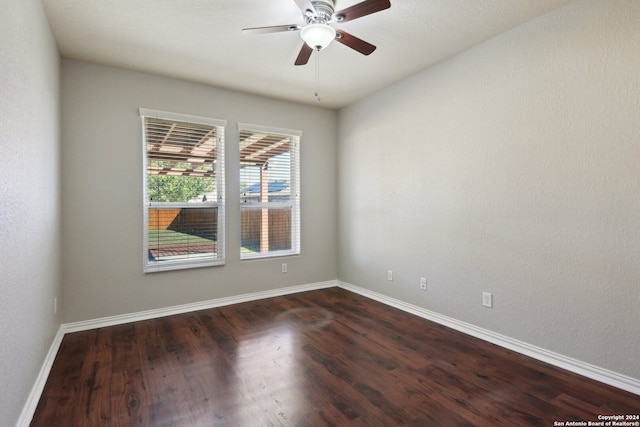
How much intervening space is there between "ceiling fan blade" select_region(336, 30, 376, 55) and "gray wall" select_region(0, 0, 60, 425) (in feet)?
6.08

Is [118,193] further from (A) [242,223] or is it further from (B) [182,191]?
(A) [242,223]

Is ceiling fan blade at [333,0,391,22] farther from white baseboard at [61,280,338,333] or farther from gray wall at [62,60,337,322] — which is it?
white baseboard at [61,280,338,333]

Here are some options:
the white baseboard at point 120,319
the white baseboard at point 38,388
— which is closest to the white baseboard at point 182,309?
the white baseboard at point 120,319

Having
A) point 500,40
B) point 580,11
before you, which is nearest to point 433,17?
point 500,40

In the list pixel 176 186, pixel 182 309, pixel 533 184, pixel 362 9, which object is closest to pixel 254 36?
pixel 362 9

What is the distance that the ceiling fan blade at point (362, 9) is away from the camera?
192cm

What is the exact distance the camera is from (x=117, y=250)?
10.9 feet

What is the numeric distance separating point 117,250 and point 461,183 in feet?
11.6

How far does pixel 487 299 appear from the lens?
2.85 m

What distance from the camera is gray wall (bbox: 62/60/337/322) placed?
3.11 meters

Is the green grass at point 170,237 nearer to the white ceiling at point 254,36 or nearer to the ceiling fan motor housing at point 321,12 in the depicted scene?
the white ceiling at point 254,36

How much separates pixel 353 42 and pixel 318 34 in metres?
0.35

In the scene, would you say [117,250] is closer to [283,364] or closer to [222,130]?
[222,130]

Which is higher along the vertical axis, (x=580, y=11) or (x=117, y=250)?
(x=580, y=11)
